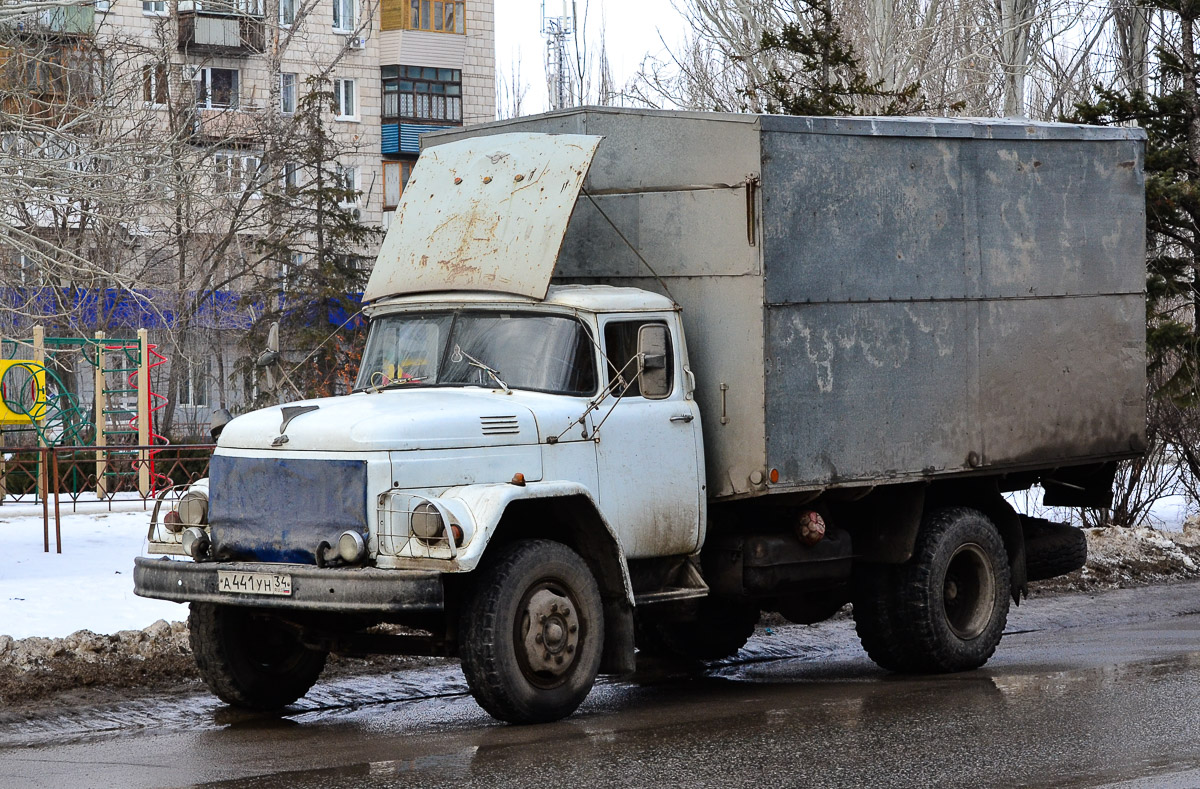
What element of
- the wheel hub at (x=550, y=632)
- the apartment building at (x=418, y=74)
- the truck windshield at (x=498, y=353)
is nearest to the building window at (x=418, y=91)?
the apartment building at (x=418, y=74)

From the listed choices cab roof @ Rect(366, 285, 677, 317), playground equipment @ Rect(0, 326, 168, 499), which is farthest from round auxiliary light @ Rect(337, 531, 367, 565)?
playground equipment @ Rect(0, 326, 168, 499)

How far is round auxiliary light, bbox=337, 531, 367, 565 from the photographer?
7.70 m

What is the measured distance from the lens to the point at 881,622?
10.0 metres

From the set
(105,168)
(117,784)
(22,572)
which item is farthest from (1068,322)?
(105,168)

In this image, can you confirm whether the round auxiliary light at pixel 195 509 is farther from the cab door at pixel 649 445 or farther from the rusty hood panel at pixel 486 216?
the cab door at pixel 649 445

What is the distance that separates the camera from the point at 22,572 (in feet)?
45.3

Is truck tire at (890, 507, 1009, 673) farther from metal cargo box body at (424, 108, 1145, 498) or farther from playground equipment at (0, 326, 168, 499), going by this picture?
playground equipment at (0, 326, 168, 499)

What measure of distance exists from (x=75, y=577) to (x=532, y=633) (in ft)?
21.3

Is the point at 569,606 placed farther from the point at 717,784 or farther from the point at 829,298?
the point at 829,298

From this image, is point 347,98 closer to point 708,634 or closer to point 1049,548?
point 1049,548

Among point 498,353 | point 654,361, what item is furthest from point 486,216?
point 654,361

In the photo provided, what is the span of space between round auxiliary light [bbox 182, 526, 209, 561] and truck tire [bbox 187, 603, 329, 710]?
303 millimetres

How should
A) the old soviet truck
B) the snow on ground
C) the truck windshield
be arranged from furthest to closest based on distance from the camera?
the snow on ground
the truck windshield
the old soviet truck

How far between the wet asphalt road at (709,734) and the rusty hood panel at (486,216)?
2.30 meters
